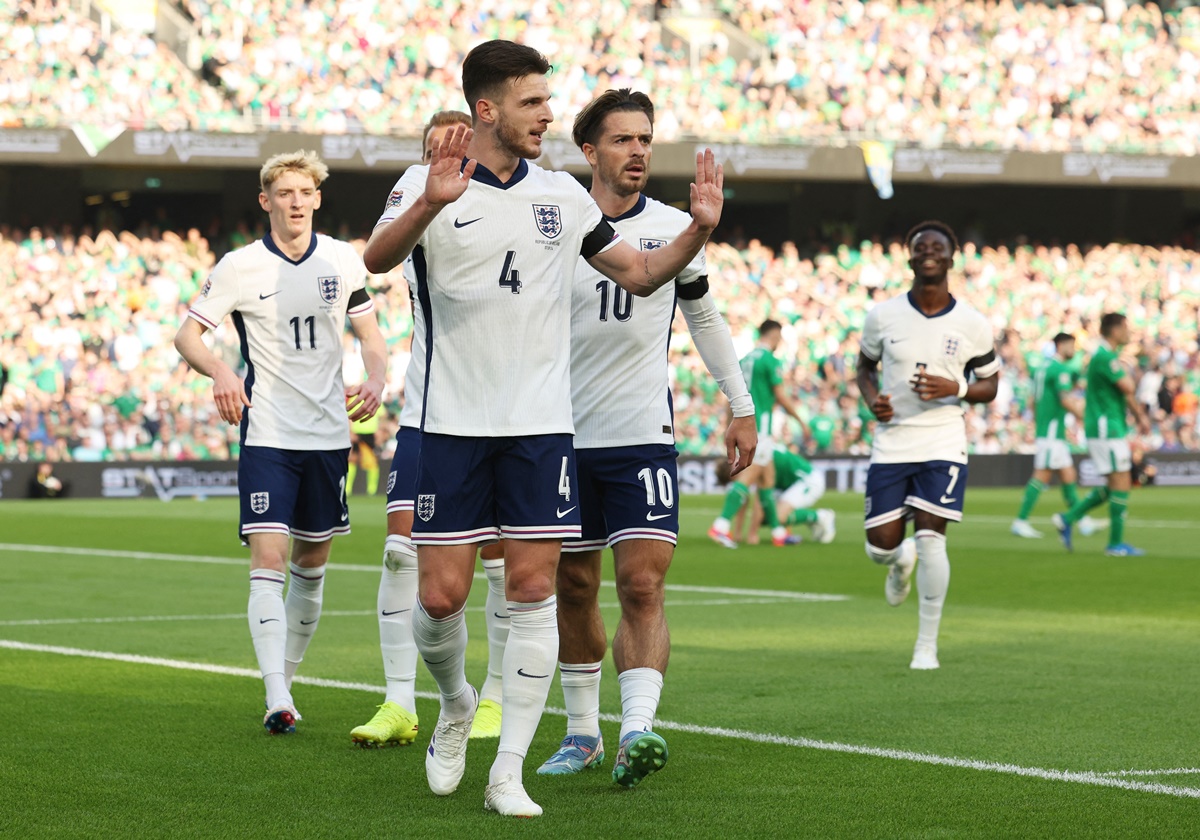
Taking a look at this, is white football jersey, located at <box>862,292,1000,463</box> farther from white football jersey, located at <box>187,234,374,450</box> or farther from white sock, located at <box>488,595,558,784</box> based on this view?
white sock, located at <box>488,595,558,784</box>

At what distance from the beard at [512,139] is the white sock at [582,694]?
186 centimetres

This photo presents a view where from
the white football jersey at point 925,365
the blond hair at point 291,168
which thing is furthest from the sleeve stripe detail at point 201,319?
the white football jersey at point 925,365

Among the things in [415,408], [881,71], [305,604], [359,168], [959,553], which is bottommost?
[959,553]

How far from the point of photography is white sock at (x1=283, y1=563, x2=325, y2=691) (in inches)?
288

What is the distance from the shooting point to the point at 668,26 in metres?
38.1

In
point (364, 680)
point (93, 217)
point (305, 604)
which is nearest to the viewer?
point (305, 604)

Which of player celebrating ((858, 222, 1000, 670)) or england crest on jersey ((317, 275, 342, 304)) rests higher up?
england crest on jersey ((317, 275, 342, 304))

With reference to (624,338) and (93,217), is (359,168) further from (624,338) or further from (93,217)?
(624,338)

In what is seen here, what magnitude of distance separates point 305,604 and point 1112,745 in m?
3.32

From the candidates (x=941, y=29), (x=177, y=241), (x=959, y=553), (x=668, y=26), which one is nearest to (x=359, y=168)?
(x=177, y=241)

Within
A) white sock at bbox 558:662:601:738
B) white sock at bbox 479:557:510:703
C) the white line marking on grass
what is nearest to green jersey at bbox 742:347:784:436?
the white line marking on grass

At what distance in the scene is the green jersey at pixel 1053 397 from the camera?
65.1ft

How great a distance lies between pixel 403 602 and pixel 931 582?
3437 mm

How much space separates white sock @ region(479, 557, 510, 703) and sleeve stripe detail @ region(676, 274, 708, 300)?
1443mm
